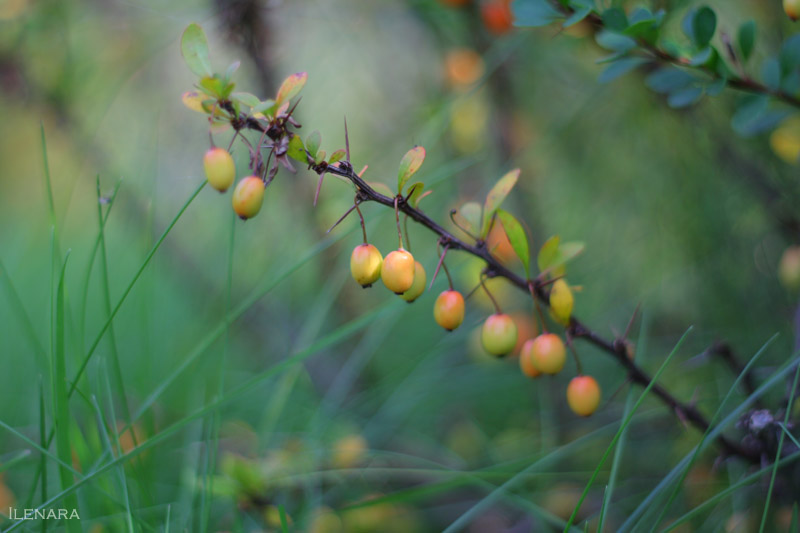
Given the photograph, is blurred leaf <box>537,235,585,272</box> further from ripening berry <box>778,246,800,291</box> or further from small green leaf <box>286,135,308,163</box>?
ripening berry <box>778,246,800,291</box>

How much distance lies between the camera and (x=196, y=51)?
532mm

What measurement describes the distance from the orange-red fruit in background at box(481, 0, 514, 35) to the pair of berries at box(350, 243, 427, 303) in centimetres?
90

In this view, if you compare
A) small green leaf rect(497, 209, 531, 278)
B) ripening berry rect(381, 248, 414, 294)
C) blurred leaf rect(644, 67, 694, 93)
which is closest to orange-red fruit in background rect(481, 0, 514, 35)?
blurred leaf rect(644, 67, 694, 93)

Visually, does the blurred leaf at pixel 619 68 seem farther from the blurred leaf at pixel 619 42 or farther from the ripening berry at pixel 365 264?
the ripening berry at pixel 365 264

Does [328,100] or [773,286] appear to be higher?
[328,100]

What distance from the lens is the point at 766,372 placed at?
0.84 metres

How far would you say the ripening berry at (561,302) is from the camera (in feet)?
1.97

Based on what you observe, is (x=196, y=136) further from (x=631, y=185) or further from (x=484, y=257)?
(x=484, y=257)

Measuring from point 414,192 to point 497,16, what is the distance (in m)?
0.87

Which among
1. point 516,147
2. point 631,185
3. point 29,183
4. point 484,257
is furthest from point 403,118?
point 29,183

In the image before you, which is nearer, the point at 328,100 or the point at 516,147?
the point at 516,147

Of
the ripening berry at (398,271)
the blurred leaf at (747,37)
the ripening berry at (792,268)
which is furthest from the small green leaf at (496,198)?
the ripening berry at (792,268)

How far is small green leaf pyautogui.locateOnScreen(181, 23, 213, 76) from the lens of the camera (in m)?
0.53

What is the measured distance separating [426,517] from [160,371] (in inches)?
30.9
